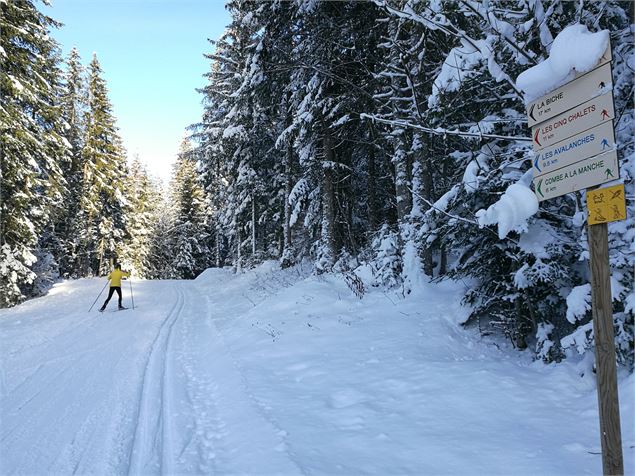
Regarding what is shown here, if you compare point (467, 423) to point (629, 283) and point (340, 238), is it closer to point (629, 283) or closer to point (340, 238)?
point (629, 283)

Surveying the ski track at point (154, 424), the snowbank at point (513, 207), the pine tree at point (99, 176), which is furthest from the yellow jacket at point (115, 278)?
the pine tree at point (99, 176)

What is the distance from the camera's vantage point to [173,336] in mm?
10359

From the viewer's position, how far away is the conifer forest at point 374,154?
17.4ft

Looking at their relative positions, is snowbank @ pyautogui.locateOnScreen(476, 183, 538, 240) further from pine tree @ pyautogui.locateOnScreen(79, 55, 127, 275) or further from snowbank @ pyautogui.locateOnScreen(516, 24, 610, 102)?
pine tree @ pyautogui.locateOnScreen(79, 55, 127, 275)

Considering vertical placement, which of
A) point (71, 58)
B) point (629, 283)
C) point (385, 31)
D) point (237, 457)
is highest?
point (71, 58)

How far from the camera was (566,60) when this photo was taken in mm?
2926

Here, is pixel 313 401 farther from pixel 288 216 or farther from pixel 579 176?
pixel 288 216

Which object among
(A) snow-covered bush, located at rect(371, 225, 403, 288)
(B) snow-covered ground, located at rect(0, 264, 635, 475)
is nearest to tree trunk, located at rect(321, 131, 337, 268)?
(A) snow-covered bush, located at rect(371, 225, 403, 288)

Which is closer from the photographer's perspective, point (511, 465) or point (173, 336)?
point (511, 465)

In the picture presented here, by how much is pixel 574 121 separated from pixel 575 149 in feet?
0.67

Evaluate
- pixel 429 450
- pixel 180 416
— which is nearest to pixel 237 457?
pixel 180 416

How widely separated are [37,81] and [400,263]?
54.2 feet

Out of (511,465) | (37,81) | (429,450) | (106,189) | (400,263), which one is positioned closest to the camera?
(511,465)

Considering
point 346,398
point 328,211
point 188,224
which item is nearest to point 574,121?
point 346,398
